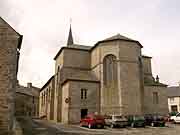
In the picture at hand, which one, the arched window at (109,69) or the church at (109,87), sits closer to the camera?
the church at (109,87)

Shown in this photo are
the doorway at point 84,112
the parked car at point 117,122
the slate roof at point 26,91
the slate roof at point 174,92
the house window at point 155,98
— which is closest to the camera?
the parked car at point 117,122

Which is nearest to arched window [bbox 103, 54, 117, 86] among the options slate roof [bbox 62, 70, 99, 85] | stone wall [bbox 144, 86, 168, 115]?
slate roof [bbox 62, 70, 99, 85]

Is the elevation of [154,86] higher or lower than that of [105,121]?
higher

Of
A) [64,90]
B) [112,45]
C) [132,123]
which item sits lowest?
[132,123]

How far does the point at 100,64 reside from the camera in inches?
1364

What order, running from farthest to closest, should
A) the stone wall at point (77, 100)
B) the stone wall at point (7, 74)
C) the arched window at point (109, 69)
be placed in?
the arched window at point (109, 69)
the stone wall at point (77, 100)
the stone wall at point (7, 74)

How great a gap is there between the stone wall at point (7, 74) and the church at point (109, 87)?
1390 cm

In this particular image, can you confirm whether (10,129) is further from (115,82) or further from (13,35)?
(115,82)

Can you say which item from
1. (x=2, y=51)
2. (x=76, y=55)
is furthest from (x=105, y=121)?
(x=76, y=55)

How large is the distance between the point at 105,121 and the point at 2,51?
13.2 metres

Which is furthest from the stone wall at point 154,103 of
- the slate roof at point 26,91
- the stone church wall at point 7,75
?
the slate roof at point 26,91

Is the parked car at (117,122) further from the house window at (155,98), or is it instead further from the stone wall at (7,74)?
the house window at (155,98)

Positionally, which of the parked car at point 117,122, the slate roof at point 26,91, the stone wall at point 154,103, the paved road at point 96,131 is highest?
the slate roof at point 26,91

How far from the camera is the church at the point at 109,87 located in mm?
31844
